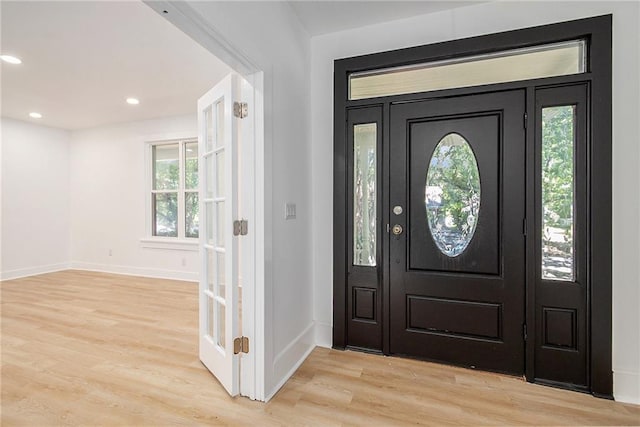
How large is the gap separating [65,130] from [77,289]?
328 cm

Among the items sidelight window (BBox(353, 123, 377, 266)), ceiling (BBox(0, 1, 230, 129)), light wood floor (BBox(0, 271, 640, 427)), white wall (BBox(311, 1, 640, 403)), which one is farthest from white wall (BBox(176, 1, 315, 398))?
ceiling (BBox(0, 1, 230, 129))

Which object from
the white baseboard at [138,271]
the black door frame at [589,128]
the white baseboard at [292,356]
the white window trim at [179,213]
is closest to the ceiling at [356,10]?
the black door frame at [589,128]

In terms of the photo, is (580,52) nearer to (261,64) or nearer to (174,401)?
(261,64)

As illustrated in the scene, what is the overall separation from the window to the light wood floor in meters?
2.39

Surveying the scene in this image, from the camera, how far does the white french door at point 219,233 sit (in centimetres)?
196

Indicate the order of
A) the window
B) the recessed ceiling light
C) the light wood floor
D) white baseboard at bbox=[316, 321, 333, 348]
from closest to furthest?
the light wood floor → white baseboard at bbox=[316, 321, 333, 348] → the recessed ceiling light → the window

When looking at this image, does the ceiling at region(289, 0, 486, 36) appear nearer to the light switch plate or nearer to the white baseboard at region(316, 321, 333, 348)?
the light switch plate

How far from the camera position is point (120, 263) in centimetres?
560

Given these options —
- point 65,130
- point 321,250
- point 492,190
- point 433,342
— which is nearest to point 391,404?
point 433,342

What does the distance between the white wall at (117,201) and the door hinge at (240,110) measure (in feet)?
11.4

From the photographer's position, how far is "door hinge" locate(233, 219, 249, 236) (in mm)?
1947
